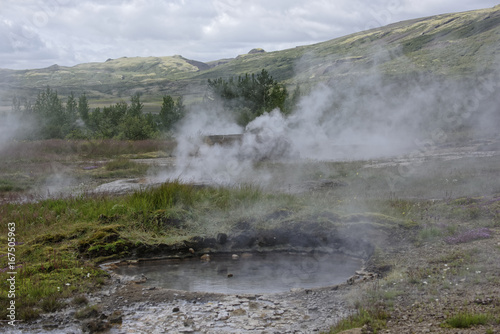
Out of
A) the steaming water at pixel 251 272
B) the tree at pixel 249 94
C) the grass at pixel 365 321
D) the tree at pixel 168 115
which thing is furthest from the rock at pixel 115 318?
the tree at pixel 168 115

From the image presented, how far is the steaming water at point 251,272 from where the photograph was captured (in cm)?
802

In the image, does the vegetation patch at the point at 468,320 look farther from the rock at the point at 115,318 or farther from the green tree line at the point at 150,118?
the green tree line at the point at 150,118

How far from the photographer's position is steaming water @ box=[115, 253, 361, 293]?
8.02m

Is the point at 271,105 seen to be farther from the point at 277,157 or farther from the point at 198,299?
the point at 198,299

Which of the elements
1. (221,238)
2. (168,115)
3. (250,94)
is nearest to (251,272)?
(221,238)

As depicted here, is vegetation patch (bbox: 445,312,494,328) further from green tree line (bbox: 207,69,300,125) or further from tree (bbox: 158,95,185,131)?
tree (bbox: 158,95,185,131)

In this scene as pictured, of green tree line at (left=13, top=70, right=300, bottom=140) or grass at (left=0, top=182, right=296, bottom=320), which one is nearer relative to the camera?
grass at (left=0, top=182, right=296, bottom=320)

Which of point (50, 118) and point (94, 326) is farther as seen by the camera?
point (50, 118)

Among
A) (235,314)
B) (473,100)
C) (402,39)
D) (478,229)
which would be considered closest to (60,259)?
(235,314)

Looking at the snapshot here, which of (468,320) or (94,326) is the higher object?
(468,320)

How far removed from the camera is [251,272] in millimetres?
8711

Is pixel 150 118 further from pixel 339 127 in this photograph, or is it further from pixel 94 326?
pixel 94 326

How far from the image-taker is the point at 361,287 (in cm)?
717

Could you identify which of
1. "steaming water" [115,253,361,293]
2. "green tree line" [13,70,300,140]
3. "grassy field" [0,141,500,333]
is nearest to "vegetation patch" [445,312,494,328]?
"grassy field" [0,141,500,333]
